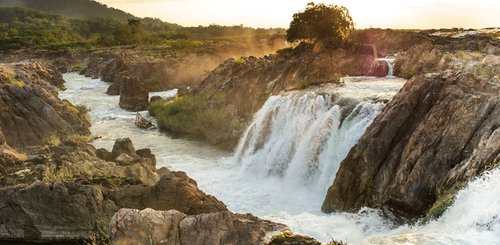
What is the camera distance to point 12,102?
101 feet

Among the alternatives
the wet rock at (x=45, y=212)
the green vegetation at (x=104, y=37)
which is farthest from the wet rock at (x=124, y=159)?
the green vegetation at (x=104, y=37)

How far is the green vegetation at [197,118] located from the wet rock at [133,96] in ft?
19.8

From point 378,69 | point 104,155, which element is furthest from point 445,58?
point 104,155

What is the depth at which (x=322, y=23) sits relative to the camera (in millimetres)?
53531

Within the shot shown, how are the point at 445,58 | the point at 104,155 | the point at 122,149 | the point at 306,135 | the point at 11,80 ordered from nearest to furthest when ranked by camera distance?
1. the point at 104,155
2. the point at 122,149
3. the point at 306,135
4. the point at 11,80
5. the point at 445,58

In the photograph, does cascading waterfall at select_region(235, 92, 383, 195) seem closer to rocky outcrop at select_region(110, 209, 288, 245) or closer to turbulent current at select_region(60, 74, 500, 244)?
turbulent current at select_region(60, 74, 500, 244)

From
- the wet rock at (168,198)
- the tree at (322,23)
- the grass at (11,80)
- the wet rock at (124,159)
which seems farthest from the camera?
the tree at (322,23)

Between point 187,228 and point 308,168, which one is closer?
point 187,228

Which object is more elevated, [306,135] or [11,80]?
[11,80]

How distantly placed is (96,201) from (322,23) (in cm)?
4080

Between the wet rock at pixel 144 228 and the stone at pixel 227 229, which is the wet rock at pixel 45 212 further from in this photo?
the stone at pixel 227 229

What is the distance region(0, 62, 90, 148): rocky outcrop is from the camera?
95.3ft

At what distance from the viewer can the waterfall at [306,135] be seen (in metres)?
24.3

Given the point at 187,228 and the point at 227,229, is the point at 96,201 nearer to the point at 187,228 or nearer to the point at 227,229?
the point at 187,228
